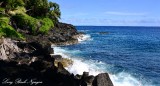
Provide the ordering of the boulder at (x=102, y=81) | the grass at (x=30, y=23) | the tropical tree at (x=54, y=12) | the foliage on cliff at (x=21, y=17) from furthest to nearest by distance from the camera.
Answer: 1. the tropical tree at (x=54, y=12)
2. the grass at (x=30, y=23)
3. the foliage on cliff at (x=21, y=17)
4. the boulder at (x=102, y=81)

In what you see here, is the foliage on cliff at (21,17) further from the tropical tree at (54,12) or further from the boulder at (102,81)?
the boulder at (102,81)

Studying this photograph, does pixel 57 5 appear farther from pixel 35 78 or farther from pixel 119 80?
pixel 35 78

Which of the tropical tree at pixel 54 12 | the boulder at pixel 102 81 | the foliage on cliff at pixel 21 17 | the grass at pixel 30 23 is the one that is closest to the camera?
the boulder at pixel 102 81

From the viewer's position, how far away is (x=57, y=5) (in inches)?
4016

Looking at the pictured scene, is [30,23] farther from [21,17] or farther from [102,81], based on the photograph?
[102,81]

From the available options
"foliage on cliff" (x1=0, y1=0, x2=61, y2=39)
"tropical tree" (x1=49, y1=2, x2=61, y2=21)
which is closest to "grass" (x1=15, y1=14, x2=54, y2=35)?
"foliage on cliff" (x1=0, y1=0, x2=61, y2=39)

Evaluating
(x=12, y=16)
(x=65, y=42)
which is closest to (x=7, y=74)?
(x=12, y=16)

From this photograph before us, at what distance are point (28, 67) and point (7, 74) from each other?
250 centimetres

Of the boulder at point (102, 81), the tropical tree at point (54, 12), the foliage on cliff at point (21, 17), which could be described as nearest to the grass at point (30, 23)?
the foliage on cliff at point (21, 17)

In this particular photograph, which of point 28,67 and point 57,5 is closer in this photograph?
point 28,67

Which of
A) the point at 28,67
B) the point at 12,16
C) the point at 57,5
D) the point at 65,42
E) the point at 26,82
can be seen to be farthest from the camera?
the point at 57,5

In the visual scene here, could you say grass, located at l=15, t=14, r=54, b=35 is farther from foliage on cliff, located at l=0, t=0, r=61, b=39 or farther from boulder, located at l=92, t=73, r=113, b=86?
boulder, located at l=92, t=73, r=113, b=86

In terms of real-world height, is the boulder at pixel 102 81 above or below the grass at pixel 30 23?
below

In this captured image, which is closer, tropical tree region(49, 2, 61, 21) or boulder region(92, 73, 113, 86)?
boulder region(92, 73, 113, 86)
